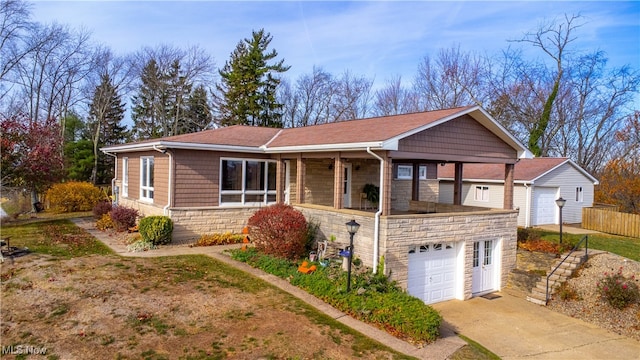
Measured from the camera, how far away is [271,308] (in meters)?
8.59

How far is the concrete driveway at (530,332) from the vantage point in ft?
30.1

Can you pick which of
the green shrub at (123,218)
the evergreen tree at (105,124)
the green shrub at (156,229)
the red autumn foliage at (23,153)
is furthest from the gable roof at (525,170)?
the evergreen tree at (105,124)

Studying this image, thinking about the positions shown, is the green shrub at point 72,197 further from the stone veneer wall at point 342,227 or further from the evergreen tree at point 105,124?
the stone veneer wall at point 342,227

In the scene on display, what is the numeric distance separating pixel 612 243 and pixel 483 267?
841 centimetres

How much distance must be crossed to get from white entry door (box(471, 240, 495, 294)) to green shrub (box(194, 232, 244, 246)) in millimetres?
8291

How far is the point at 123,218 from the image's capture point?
51.3 feet

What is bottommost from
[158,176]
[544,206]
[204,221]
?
[204,221]

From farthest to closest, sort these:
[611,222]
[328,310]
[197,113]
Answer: [197,113] → [611,222] → [328,310]

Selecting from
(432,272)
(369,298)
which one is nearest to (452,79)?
(432,272)

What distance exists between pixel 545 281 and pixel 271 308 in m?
9.51

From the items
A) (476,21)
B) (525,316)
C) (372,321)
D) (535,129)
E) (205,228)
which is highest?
(476,21)

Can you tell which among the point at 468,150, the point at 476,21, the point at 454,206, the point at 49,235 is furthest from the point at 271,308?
the point at 476,21

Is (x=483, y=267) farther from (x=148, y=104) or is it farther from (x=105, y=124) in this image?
(x=148, y=104)

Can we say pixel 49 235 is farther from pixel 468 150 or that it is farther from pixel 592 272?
pixel 592 272
